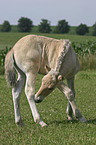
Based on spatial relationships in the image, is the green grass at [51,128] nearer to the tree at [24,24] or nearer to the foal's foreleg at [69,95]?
the foal's foreleg at [69,95]

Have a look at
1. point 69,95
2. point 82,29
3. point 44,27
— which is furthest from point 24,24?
point 69,95

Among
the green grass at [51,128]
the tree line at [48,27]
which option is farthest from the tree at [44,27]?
the green grass at [51,128]

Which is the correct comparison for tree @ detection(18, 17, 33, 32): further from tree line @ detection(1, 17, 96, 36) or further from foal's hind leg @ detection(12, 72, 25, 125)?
foal's hind leg @ detection(12, 72, 25, 125)

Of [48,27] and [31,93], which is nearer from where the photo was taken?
[31,93]

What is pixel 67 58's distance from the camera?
5688 mm

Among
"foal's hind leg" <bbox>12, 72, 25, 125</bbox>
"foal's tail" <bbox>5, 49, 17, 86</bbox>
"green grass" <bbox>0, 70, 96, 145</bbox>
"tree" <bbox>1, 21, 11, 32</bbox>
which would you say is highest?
"foal's tail" <bbox>5, 49, 17, 86</bbox>

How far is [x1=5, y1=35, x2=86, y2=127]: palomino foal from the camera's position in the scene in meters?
5.56

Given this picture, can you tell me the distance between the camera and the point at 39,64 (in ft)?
18.9

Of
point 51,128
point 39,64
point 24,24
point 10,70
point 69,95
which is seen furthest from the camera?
point 24,24

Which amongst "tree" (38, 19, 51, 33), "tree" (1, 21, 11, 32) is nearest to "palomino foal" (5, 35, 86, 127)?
"tree" (38, 19, 51, 33)

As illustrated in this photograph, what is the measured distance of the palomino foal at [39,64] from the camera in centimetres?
556

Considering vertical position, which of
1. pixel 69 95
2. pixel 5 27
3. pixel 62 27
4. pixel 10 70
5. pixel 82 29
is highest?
pixel 10 70

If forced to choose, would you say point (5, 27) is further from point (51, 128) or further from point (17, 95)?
point (51, 128)

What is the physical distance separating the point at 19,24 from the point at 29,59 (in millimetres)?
98895
